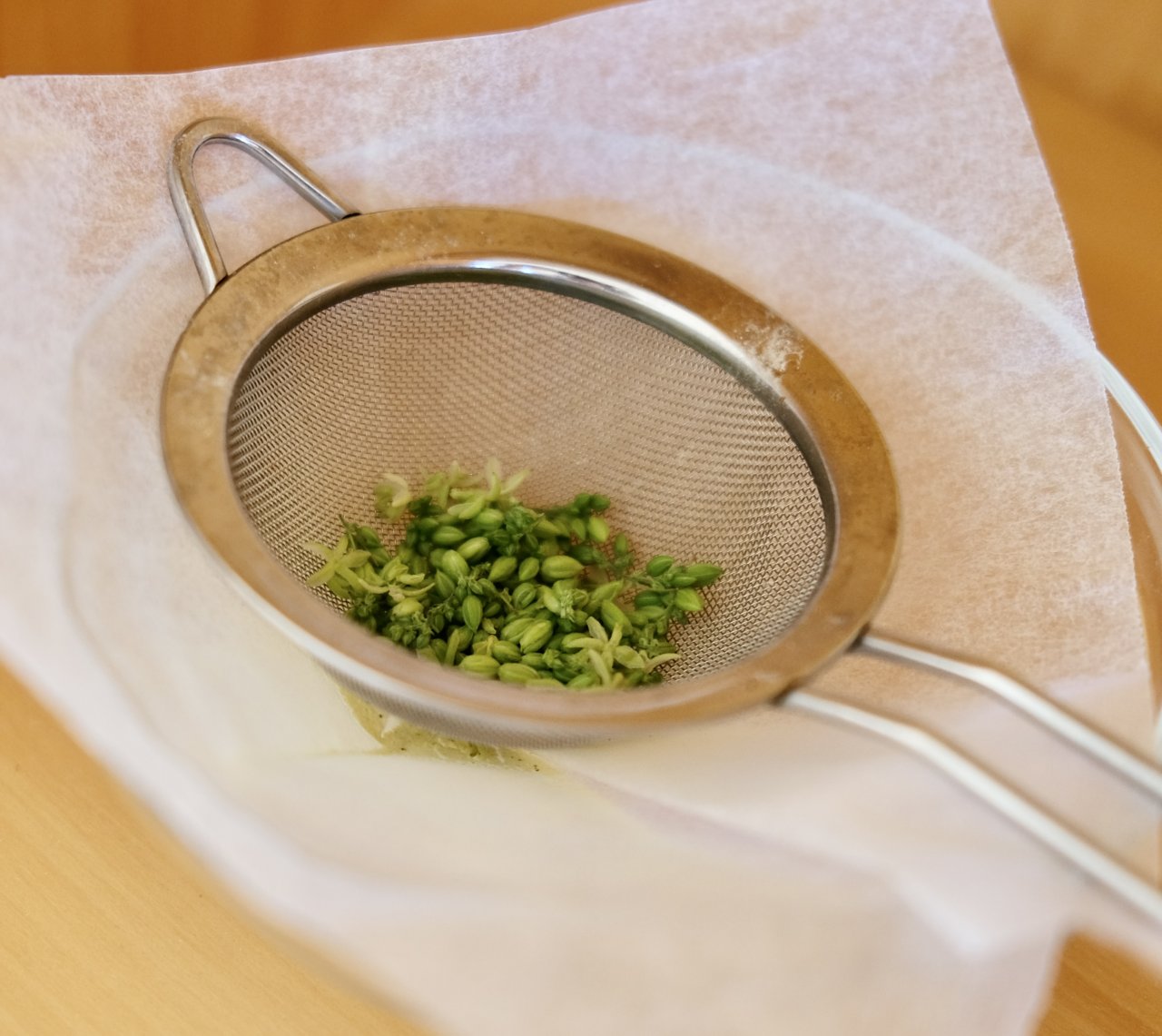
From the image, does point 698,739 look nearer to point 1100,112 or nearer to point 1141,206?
point 1141,206

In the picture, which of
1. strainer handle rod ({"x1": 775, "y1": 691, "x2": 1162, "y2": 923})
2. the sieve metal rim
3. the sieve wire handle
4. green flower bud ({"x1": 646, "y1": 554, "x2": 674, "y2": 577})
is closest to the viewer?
strainer handle rod ({"x1": 775, "y1": 691, "x2": 1162, "y2": 923})

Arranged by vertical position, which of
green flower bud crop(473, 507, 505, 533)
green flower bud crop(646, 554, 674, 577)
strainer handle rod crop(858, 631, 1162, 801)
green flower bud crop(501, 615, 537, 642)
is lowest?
strainer handle rod crop(858, 631, 1162, 801)

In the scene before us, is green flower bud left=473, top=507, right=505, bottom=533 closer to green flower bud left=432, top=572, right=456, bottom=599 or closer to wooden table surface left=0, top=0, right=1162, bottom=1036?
green flower bud left=432, top=572, right=456, bottom=599

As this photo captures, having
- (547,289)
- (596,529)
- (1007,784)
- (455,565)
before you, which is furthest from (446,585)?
(1007,784)

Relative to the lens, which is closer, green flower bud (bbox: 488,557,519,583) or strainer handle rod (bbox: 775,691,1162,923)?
strainer handle rod (bbox: 775,691,1162,923)

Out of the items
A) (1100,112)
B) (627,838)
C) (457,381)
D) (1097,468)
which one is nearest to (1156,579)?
(1097,468)

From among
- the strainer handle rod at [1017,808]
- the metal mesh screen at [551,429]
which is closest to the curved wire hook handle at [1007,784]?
the strainer handle rod at [1017,808]

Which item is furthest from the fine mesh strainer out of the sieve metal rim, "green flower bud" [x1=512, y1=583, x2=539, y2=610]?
"green flower bud" [x1=512, y1=583, x2=539, y2=610]

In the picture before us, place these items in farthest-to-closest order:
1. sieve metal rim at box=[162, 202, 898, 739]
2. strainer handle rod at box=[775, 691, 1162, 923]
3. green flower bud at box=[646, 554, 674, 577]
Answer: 1. green flower bud at box=[646, 554, 674, 577]
2. sieve metal rim at box=[162, 202, 898, 739]
3. strainer handle rod at box=[775, 691, 1162, 923]
